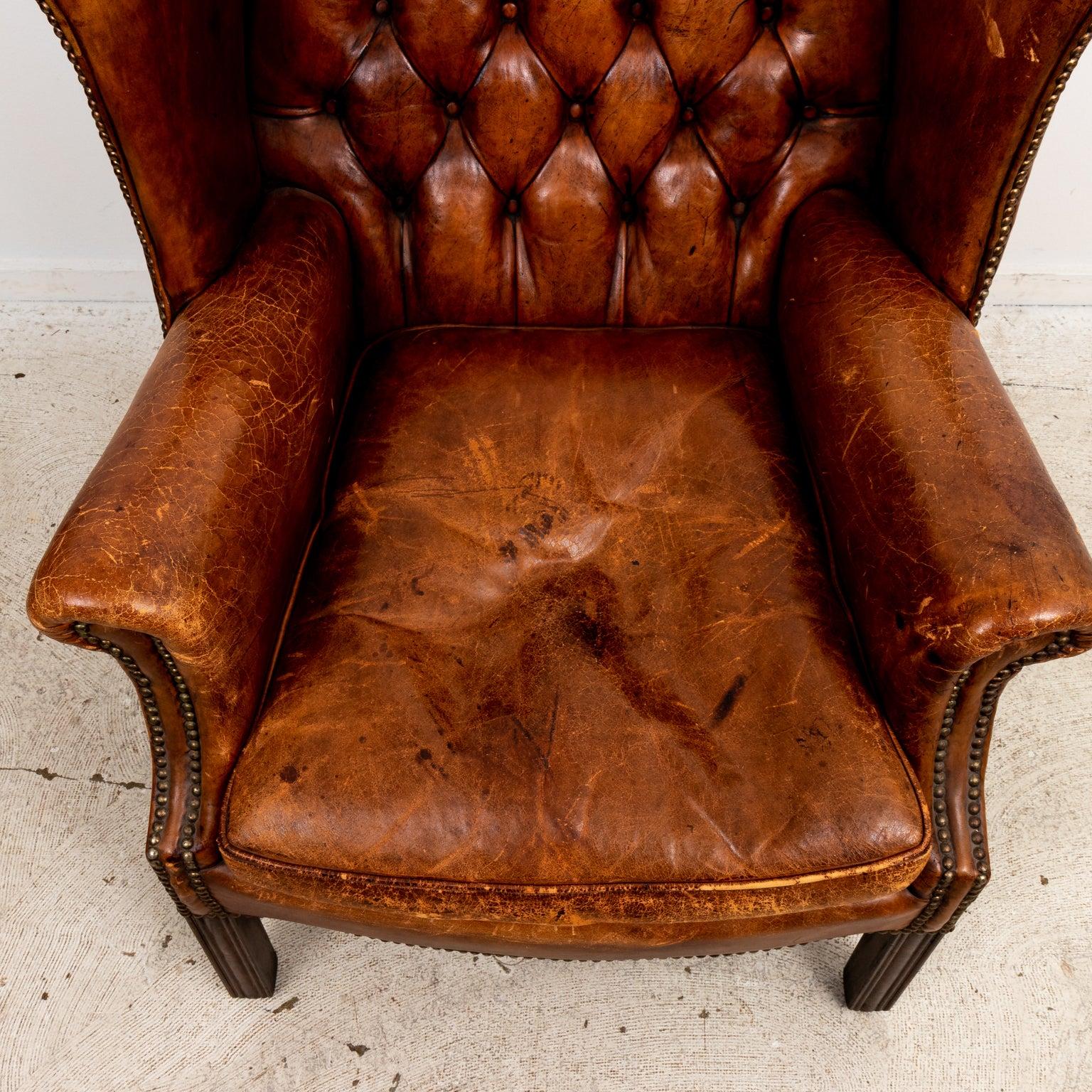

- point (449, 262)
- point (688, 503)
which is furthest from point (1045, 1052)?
point (449, 262)

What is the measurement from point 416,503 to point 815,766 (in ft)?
1.78

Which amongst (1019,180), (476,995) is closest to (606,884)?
(476,995)

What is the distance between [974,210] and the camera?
1086mm

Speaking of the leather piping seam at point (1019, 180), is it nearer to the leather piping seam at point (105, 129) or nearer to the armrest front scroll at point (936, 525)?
the armrest front scroll at point (936, 525)

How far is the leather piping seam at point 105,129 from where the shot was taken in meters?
0.92

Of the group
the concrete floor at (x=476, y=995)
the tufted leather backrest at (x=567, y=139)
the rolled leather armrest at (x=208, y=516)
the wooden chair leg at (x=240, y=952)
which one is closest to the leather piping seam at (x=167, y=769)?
the rolled leather armrest at (x=208, y=516)

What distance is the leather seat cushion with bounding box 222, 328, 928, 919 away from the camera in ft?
2.94

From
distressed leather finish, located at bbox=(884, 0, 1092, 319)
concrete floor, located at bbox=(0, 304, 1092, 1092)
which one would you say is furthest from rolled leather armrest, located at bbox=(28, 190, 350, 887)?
distressed leather finish, located at bbox=(884, 0, 1092, 319)

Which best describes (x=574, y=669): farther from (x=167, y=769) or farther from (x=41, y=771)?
(x=41, y=771)

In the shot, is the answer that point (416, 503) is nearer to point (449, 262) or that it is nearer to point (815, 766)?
point (449, 262)

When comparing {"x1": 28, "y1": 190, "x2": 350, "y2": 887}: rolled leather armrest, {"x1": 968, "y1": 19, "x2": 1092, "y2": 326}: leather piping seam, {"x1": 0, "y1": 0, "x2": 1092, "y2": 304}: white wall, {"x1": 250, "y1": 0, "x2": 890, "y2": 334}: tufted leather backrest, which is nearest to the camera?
{"x1": 28, "y1": 190, "x2": 350, "y2": 887}: rolled leather armrest

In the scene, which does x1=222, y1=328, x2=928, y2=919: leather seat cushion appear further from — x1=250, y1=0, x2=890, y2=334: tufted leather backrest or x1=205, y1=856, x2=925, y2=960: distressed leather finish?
x1=250, y1=0, x2=890, y2=334: tufted leather backrest

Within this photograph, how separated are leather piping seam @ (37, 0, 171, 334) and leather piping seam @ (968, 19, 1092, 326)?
0.96 m

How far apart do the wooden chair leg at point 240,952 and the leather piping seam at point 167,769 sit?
111mm
